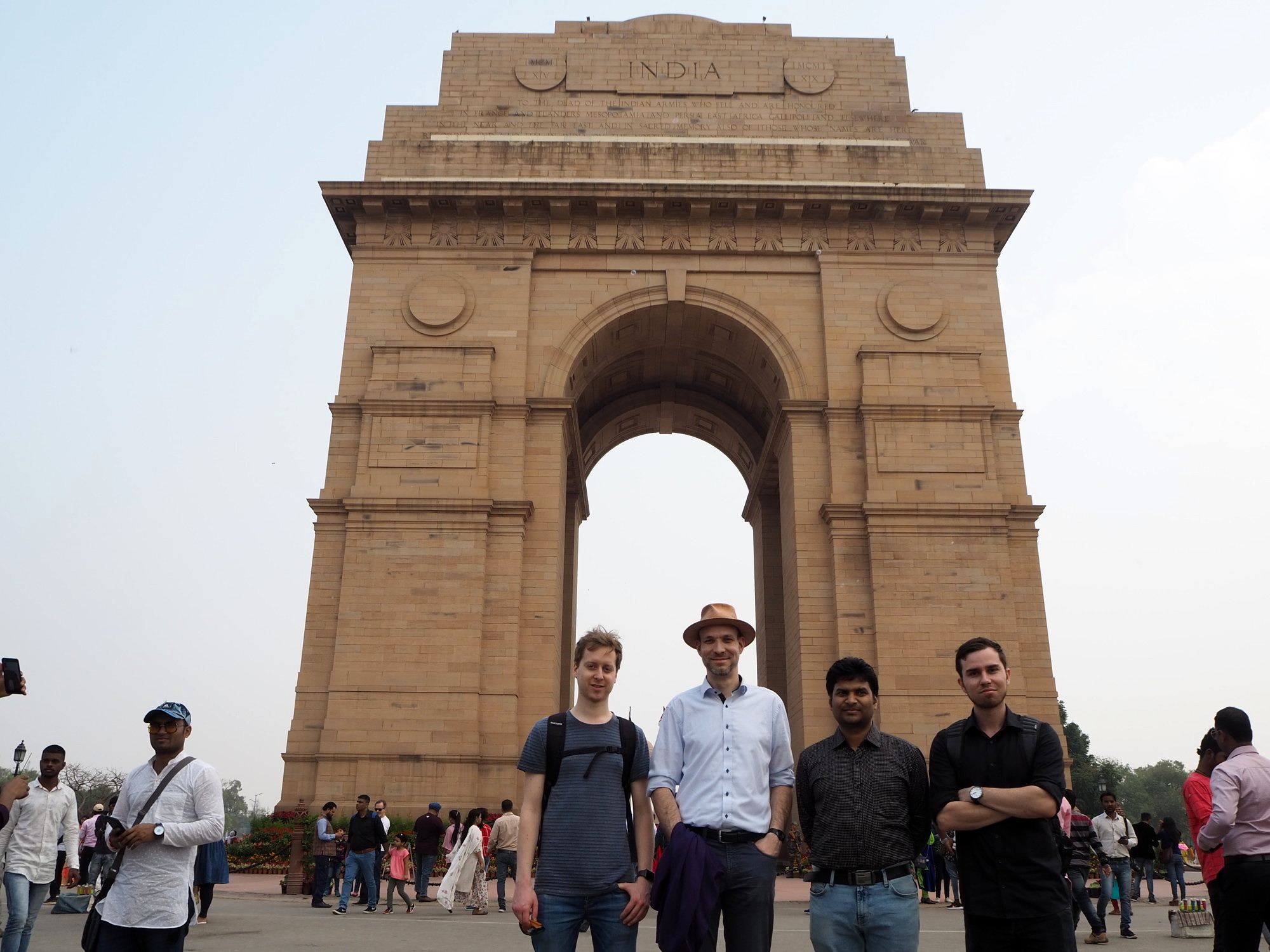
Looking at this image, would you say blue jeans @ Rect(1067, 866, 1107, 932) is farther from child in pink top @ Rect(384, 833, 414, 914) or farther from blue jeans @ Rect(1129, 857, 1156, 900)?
child in pink top @ Rect(384, 833, 414, 914)

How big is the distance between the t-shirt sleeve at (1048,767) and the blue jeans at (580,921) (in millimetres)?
1902

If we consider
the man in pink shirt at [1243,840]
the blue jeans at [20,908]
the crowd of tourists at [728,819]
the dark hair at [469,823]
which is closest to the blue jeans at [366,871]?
the dark hair at [469,823]

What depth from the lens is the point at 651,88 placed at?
27031 mm

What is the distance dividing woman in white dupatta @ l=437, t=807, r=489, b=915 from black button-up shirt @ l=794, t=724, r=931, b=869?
31.8 ft

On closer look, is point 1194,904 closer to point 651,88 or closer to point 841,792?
point 841,792

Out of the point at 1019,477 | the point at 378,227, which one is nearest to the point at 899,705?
Result: the point at 1019,477

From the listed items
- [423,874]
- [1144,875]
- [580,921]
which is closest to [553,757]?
[580,921]

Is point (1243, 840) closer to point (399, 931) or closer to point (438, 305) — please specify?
point (399, 931)

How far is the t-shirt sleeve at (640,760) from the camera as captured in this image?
5074mm

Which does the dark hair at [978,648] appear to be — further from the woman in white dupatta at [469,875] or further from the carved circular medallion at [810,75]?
the carved circular medallion at [810,75]

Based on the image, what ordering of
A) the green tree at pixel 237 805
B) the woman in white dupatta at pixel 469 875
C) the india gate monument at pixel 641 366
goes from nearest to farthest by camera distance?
the woman in white dupatta at pixel 469 875 < the india gate monument at pixel 641 366 < the green tree at pixel 237 805

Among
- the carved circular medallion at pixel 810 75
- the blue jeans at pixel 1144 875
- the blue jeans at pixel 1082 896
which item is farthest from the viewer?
the carved circular medallion at pixel 810 75

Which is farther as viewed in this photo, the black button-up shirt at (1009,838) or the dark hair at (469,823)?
the dark hair at (469,823)

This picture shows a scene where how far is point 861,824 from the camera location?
4805 mm
